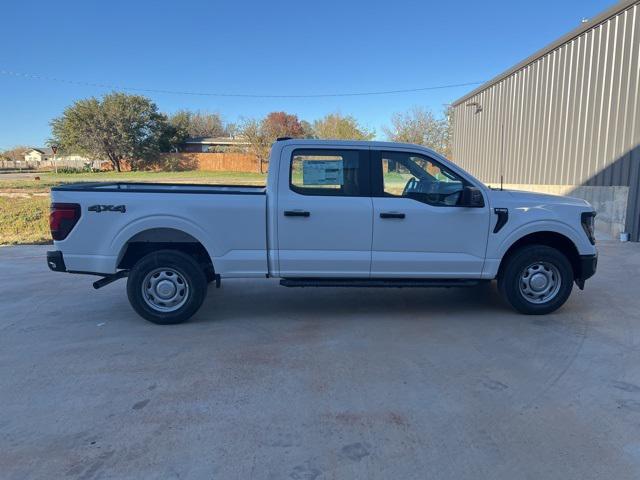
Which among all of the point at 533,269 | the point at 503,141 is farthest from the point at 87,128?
the point at 533,269

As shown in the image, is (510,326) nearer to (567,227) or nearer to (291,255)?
(567,227)

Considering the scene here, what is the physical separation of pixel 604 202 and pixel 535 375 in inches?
351

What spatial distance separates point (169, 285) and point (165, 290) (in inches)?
2.8

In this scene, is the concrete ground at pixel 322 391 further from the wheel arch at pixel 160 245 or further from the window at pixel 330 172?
the window at pixel 330 172

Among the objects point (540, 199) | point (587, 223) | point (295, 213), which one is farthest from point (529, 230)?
point (295, 213)

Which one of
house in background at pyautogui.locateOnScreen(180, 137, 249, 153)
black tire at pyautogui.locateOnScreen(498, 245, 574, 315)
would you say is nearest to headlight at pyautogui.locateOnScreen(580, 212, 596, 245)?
black tire at pyautogui.locateOnScreen(498, 245, 574, 315)

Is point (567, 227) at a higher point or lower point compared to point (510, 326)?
higher

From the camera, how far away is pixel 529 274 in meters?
5.22

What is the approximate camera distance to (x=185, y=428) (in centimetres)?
303

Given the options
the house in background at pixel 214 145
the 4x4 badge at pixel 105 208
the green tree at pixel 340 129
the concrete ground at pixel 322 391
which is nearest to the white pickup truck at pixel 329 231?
the 4x4 badge at pixel 105 208

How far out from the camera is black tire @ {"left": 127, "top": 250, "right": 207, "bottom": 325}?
16.0 feet

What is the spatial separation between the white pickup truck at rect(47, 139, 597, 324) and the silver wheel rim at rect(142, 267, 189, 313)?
1cm

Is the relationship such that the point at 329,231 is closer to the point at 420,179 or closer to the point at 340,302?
the point at 420,179

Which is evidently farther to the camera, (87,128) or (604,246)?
(87,128)
